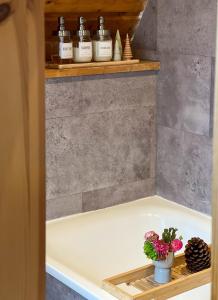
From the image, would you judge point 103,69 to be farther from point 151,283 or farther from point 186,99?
point 151,283

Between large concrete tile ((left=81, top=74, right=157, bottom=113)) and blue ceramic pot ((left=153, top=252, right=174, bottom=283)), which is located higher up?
large concrete tile ((left=81, top=74, right=157, bottom=113))

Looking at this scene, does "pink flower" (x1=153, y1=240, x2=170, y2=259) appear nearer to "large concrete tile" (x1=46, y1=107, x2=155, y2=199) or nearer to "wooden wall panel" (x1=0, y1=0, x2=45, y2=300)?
"large concrete tile" (x1=46, y1=107, x2=155, y2=199)

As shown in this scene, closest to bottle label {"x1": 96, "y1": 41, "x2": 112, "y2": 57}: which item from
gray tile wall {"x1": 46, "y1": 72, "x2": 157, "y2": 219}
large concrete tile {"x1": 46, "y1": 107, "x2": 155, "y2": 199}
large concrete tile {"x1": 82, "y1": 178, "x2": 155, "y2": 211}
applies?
gray tile wall {"x1": 46, "y1": 72, "x2": 157, "y2": 219}

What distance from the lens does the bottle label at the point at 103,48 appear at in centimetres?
269

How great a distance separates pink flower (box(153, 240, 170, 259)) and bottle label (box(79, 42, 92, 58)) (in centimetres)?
100

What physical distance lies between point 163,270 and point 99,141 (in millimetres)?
890

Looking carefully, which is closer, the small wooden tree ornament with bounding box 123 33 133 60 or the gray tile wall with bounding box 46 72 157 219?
the gray tile wall with bounding box 46 72 157 219

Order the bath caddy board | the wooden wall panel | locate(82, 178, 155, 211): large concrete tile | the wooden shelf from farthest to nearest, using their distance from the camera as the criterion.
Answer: locate(82, 178, 155, 211): large concrete tile < the wooden shelf < the bath caddy board < the wooden wall panel

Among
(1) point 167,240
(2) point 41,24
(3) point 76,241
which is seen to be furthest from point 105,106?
(2) point 41,24

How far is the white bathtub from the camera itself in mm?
2566

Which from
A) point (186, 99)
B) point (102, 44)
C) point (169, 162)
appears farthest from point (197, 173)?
point (102, 44)

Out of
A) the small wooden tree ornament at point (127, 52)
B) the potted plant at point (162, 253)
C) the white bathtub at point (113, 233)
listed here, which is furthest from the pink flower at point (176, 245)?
the small wooden tree ornament at point (127, 52)

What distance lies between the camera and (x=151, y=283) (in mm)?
2082

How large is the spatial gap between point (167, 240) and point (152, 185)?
3.08ft
